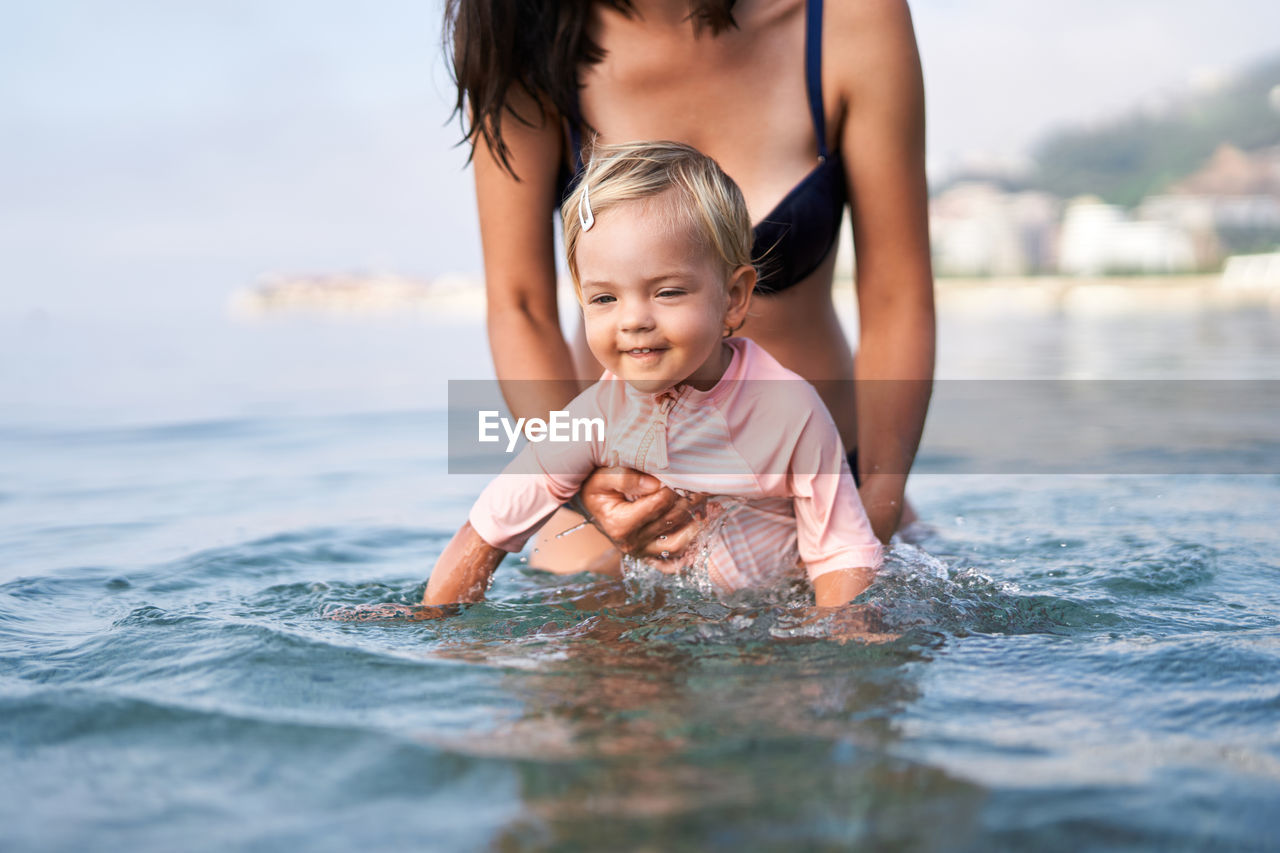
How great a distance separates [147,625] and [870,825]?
168 cm

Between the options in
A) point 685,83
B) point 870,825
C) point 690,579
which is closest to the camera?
point 870,825

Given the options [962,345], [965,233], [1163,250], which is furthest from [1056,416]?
[965,233]

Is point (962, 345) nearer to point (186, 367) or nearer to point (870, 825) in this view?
point (186, 367)

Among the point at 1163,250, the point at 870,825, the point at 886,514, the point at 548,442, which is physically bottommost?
the point at 870,825

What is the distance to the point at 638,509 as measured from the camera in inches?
95.7

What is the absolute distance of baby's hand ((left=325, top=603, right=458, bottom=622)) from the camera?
2469mm

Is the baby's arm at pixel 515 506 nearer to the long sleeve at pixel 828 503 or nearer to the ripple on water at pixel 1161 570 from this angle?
the long sleeve at pixel 828 503

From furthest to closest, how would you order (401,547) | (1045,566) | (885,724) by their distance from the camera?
(401,547), (1045,566), (885,724)

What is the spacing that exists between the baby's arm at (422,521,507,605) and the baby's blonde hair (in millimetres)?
620

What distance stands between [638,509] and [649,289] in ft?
1.69

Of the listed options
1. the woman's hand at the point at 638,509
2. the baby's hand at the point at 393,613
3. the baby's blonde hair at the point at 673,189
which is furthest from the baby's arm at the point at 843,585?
the baby's hand at the point at 393,613

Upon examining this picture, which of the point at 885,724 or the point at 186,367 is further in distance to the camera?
the point at 186,367

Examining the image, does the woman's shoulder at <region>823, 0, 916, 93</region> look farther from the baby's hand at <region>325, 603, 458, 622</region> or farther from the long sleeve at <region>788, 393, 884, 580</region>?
the baby's hand at <region>325, 603, 458, 622</region>

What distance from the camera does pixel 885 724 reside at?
5.65 feet
